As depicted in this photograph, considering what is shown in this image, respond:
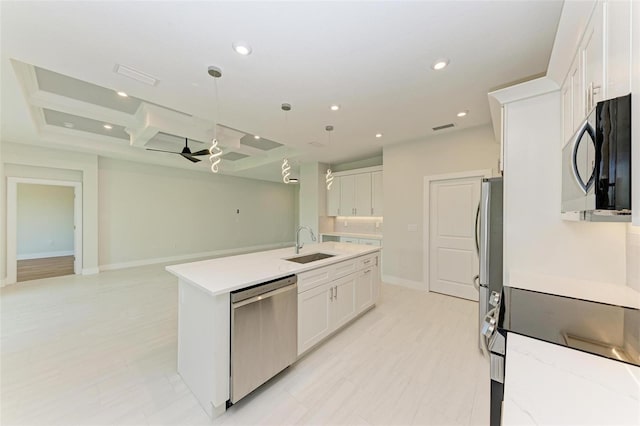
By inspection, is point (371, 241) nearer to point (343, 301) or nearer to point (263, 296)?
point (343, 301)

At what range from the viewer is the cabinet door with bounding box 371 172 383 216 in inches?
204

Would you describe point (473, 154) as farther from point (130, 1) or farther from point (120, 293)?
point (120, 293)

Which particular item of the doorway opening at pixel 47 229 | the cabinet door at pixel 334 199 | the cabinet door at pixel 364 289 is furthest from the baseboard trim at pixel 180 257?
the cabinet door at pixel 364 289

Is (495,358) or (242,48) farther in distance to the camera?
(242,48)

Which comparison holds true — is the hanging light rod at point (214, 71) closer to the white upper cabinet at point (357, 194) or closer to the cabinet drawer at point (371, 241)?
the white upper cabinet at point (357, 194)

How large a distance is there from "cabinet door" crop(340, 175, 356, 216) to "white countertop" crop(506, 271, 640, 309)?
393cm

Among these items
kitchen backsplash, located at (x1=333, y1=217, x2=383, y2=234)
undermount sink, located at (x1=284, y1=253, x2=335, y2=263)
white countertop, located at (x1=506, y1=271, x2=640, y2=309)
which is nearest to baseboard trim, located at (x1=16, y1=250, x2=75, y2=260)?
kitchen backsplash, located at (x1=333, y1=217, x2=383, y2=234)

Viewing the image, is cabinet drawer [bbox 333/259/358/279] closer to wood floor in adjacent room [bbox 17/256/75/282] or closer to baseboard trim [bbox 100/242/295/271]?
baseboard trim [bbox 100/242/295/271]

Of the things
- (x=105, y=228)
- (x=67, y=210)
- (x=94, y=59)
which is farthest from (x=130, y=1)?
(x=67, y=210)

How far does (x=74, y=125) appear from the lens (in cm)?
425

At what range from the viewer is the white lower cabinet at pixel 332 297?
2.23 m

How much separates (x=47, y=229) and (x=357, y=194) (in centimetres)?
945

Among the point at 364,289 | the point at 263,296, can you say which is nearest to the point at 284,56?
the point at 263,296

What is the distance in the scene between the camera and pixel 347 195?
226 inches
